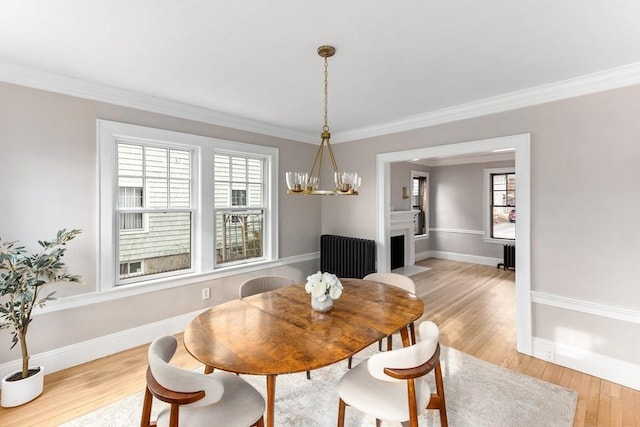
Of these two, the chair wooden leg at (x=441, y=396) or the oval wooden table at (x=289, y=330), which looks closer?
the oval wooden table at (x=289, y=330)

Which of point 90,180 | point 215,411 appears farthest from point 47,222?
point 215,411

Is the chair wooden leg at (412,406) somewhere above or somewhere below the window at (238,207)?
below

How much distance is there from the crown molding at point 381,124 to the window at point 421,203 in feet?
12.8

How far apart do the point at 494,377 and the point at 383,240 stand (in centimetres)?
203

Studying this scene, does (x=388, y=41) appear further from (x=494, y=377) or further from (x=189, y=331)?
(x=494, y=377)

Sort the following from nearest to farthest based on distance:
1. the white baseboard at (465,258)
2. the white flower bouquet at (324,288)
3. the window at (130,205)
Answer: the white flower bouquet at (324,288), the window at (130,205), the white baseboard at (465,258)

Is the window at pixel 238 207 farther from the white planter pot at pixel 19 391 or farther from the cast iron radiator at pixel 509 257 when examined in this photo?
the cast iron radiator at pixel 509 257

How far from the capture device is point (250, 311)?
78.7 inches

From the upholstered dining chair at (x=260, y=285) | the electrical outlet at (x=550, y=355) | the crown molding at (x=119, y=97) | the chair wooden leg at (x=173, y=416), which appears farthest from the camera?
the electrical outlet at (x=550, y=355)

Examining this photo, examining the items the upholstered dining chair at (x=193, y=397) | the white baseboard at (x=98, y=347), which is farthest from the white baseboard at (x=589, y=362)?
the white baseboard at (x=98, y=347)

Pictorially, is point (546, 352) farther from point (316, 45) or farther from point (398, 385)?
point (316, 45)

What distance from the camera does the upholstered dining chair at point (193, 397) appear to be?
1.26 meters

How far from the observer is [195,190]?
11.6 ft

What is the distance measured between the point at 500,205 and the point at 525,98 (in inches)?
188
